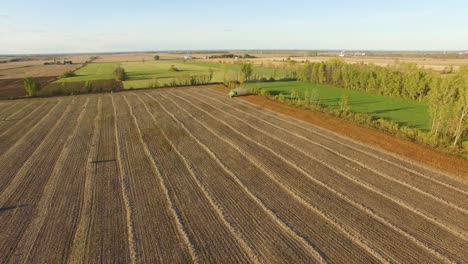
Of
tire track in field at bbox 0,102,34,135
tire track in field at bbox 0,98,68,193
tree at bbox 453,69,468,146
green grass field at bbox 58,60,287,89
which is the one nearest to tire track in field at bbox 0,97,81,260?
tire track in field at bbox 0,98,68,193

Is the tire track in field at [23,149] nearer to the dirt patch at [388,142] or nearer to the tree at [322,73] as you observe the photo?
the dirt patch at [388,142]

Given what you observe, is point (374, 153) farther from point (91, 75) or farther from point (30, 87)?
point (91, 75)

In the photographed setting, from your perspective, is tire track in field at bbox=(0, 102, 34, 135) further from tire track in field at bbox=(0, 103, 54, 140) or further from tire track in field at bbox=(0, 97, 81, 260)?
tire track in field at bbox=(0, 97, 81, 260)

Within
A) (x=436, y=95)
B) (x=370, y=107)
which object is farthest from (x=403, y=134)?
(x=370, y=107)

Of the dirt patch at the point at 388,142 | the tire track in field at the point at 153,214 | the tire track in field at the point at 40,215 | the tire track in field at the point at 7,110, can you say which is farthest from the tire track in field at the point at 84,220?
the tire track in field at the point at 7,110

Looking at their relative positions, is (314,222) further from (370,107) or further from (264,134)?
(370,107)

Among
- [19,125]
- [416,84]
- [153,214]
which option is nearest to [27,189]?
[153,214]
